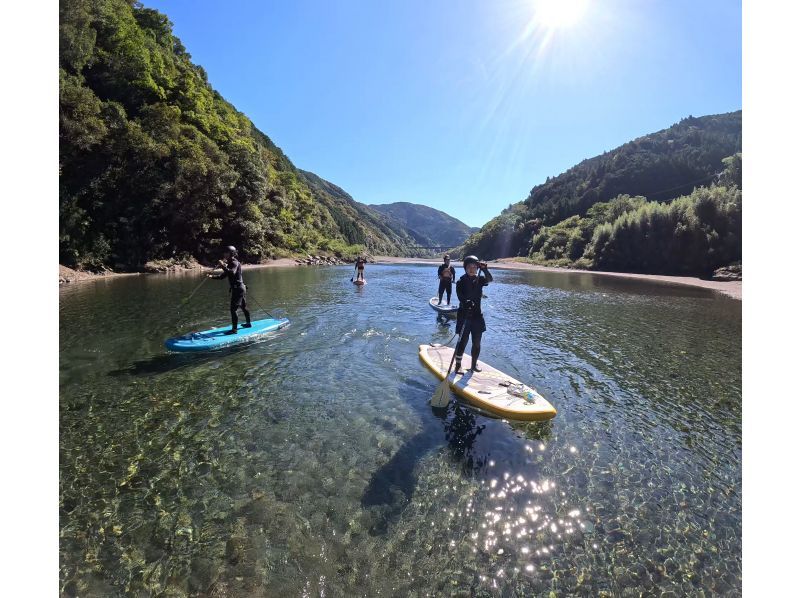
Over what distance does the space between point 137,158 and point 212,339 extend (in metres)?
38.4

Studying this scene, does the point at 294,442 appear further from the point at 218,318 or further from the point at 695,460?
the point at 218,318

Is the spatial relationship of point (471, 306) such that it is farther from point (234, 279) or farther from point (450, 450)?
point (234, 279)

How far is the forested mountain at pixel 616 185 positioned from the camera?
102 m

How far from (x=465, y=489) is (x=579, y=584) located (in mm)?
1797

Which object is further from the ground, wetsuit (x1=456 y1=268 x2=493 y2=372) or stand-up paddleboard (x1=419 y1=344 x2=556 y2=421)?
wetsuit (x1=456 y1=268 x2=493 y2=372)

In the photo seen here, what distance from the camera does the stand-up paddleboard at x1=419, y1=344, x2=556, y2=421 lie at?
7266mm

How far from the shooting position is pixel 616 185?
136750 millimetres

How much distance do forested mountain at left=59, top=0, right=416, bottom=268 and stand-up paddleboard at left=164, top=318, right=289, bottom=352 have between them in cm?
3127

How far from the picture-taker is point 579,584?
3990 mm

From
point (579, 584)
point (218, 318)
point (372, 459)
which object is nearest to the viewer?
point (579, 584)

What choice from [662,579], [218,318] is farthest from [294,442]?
[218,318]

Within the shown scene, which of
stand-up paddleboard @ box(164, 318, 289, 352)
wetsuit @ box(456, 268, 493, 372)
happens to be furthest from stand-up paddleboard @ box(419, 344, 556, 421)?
stand-up paddleboard @ box(164, 318, 289, 352)

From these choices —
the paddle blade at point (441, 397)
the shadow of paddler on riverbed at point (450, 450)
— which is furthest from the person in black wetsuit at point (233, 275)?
the shadow of paddler on riverbed at point (450, 450)

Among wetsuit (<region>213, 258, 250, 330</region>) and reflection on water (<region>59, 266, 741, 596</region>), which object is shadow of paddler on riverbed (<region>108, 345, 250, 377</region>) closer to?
reflection on water (<region>59, 266, 741, 596</region>)
